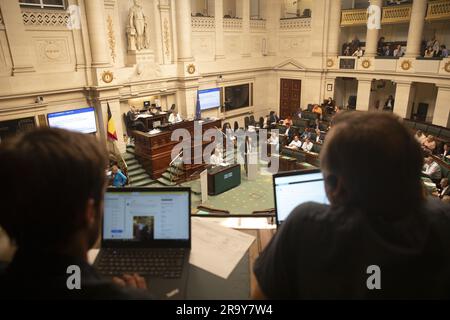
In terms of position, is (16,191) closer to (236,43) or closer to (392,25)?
(236,43)

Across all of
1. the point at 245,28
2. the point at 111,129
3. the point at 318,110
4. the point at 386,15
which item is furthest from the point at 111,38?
the point at 386,15

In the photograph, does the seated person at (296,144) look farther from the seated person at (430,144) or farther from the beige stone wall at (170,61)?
the beige stone wall at (170,61)

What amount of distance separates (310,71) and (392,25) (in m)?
4.54

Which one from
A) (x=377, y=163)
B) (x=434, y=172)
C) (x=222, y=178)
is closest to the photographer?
(x=377, y=163)

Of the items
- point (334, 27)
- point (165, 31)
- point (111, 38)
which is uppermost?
point (334, 27)

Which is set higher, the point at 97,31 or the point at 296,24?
the point at 296,24

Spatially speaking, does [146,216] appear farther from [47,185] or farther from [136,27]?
[136,27]

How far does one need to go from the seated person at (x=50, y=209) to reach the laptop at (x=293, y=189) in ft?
4.17

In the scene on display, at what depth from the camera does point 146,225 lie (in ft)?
6.78

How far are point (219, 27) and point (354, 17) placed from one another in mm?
6327

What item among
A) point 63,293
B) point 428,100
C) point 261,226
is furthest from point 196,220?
point 428,100

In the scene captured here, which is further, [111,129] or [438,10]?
[438,10]

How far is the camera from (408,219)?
3.57ft

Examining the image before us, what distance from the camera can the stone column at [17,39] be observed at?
29.7 feet
